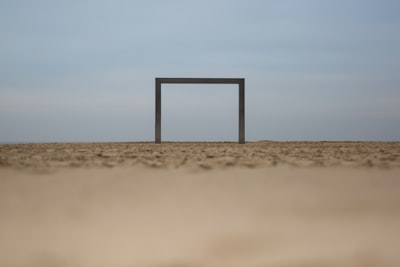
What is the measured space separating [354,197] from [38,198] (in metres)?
2.05

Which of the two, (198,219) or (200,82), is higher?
(200,82)

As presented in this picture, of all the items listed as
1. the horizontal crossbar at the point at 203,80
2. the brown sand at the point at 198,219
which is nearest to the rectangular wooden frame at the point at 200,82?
the horizontal crossbar at the point at 203,80

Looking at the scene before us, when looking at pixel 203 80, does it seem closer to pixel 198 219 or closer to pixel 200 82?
pixel 200 82

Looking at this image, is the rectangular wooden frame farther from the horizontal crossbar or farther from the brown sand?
the brown sand

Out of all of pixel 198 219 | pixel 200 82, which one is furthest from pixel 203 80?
pixel 198 219

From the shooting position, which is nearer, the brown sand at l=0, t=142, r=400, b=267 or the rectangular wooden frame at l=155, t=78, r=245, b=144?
the brown sand at l=0, t=142, r=400, b=267

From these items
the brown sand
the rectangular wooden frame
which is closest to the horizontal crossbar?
the rectangular wooden frame

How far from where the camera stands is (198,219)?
2.43m

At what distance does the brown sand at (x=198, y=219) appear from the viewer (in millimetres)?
2043

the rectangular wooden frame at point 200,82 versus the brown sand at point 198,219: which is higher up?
the rectangular wooden frame at point 200,82

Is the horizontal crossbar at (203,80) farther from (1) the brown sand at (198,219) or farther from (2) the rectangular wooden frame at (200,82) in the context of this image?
(1) the brown sand at (198,219)

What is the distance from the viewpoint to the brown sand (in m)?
2.04

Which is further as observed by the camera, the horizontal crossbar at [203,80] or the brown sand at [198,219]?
the horizontal crossbar at [203,80]

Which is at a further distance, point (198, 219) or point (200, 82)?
point (200, 82)
